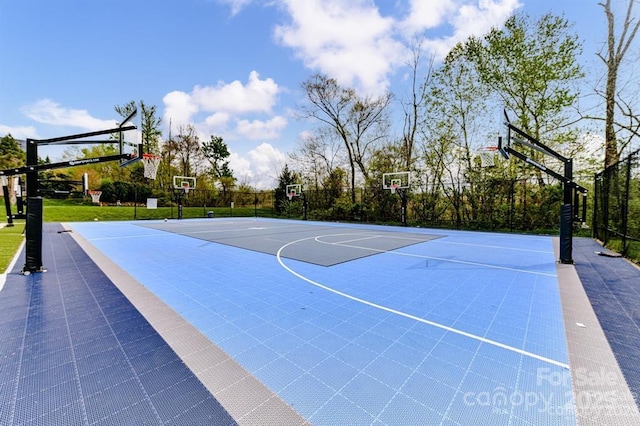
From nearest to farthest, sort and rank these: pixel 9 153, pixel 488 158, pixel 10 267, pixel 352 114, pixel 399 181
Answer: pixel 10 267, pixel 488 158, pixel 399 181, pixel 352 114, pixel 9 153

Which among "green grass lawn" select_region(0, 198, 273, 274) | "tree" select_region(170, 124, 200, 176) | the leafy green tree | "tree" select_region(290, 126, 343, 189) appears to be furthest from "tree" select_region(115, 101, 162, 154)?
"tree" select_region(290, 126, 343, 189)

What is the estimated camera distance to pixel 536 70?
12.4 m

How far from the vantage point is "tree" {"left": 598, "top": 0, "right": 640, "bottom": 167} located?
1120 cm

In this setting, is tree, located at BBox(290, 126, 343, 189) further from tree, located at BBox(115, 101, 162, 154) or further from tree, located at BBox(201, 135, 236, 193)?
tree, located at BBox(115, 101, 162, 154)

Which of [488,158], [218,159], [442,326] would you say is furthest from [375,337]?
[218,159]

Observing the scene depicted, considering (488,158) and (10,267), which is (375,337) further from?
(488,158)

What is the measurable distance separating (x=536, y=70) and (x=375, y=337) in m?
15.4

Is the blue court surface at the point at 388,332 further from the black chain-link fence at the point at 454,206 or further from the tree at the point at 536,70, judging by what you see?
the tree at the point at 536,70

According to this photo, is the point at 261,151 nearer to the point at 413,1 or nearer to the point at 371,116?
the point at 371,116

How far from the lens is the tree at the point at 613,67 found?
36.8 feet

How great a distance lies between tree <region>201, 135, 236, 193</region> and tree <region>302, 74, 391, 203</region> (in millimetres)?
13985

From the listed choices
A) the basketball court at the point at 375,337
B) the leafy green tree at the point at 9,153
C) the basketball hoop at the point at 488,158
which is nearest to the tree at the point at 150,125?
the leafy green tree at the point at 9,153

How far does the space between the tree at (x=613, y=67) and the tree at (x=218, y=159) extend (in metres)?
27.2

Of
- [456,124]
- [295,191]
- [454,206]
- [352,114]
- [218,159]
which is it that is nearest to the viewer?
[454,206]
